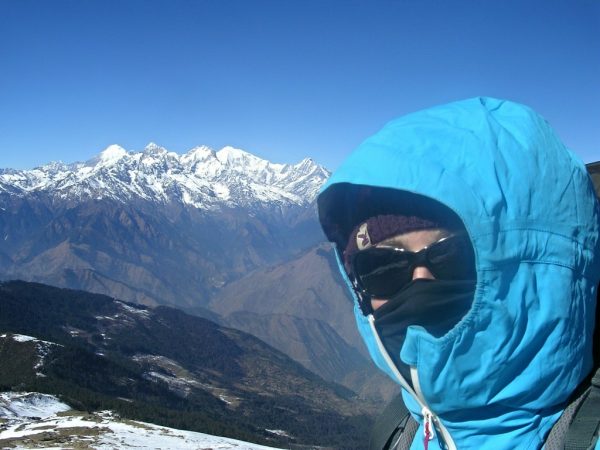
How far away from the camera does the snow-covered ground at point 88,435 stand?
55.5m

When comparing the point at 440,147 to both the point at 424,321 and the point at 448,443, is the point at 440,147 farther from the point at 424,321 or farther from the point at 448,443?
the point at 448,443

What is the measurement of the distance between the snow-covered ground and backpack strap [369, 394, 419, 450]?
5518cm

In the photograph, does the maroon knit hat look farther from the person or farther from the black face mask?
the black face mask

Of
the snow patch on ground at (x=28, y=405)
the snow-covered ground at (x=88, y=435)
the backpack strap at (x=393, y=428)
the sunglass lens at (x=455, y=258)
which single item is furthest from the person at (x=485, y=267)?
the snow patch on ground at (x=28, y=405)

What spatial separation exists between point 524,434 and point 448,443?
46 centimetres

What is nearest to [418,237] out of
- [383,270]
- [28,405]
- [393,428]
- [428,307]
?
[383,270]

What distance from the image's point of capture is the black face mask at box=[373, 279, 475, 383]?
9.38 feet

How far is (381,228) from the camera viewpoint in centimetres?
331

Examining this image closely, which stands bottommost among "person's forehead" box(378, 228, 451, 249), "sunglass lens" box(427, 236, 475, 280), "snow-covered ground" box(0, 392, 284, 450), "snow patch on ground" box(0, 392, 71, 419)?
"snow patch on ground" box(0, 392, 71, 419)

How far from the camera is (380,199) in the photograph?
328 centimetres

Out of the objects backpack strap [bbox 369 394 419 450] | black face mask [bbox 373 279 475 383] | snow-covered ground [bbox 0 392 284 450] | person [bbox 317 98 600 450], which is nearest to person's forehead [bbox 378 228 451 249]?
person [bbox 317 98 600 450]

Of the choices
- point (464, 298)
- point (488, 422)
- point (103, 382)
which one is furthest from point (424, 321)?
point (103, 382)

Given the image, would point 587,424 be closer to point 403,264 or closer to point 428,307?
point 428,307

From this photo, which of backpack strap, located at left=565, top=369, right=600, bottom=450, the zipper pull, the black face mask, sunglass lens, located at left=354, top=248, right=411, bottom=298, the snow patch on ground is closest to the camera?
backpack strap, located at left=565, top=369, right=600, bottom=450
